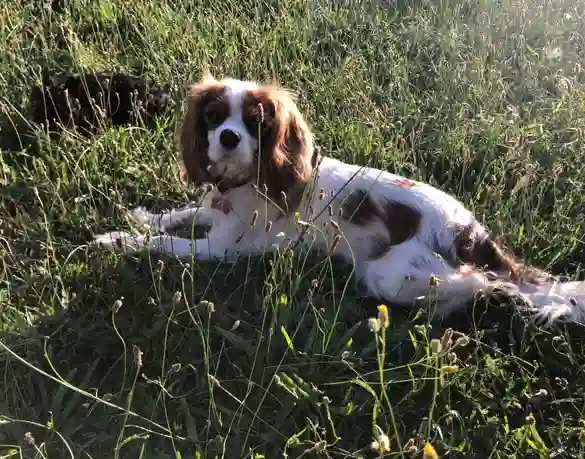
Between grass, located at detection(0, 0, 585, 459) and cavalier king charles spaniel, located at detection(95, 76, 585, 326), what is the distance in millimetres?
118

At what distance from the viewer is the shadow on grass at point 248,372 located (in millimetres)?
2215

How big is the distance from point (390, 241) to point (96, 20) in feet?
9.90

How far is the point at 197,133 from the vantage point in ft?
10.00

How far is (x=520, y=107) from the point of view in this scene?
430cm

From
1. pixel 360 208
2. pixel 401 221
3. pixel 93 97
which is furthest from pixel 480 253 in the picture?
pixel 93 97

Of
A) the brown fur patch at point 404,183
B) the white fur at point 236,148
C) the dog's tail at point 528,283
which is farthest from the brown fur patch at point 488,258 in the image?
the white fur at point 236,148

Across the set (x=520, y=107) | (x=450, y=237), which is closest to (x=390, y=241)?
(x=450, y=237)

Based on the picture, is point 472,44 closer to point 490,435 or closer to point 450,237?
point 450,237

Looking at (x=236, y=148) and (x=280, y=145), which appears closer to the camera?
(x=236, y=148)

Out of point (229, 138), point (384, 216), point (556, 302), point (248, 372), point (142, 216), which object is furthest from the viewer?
point (142, 216)

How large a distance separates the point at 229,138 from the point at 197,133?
28 cm

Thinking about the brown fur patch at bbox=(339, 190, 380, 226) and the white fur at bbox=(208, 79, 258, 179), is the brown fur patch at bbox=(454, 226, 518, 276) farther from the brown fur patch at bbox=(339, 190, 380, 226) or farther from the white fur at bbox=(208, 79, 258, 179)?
the white fur at bbox=(208, 79, 258, 179)

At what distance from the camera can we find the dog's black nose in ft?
9.25

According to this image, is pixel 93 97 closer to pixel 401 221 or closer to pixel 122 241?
pixel 122 241
